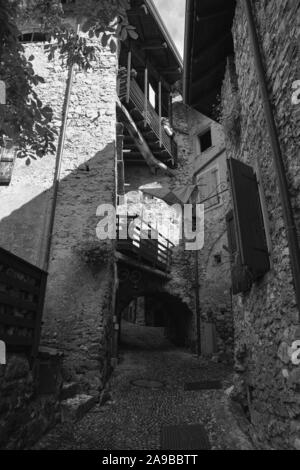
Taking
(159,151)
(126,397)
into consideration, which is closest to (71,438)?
(126,397)

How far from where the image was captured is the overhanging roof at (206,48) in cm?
568

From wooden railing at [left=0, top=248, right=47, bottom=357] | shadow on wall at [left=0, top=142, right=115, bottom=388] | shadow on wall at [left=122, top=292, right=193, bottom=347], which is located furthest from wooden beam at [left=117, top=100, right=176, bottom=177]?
wooden railing at [left=0, top=248, right=47, bottom=357]

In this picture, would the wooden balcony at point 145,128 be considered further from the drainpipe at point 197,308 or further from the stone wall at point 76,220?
the drainpipe at point 197,308

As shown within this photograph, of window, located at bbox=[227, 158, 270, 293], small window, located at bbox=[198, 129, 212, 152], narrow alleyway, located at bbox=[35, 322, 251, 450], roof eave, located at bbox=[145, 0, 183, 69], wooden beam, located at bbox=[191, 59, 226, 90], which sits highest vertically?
roof eave, located at bbox=[145, 0, 183, 69]

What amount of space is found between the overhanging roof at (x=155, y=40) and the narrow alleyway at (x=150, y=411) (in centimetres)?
1083

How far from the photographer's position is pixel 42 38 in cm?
955

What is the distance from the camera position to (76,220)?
7.26 meters

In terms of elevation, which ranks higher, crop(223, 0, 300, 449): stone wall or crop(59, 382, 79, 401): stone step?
crop(223, 0, 300, 449): stone wall

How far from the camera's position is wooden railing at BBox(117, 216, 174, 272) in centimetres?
945

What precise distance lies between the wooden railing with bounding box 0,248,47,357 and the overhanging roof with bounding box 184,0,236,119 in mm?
5601

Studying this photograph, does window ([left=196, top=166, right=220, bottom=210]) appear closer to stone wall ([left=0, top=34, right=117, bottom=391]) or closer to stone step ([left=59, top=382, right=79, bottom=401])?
stone wall ([left=0, top=34, right=117, bottom=391])

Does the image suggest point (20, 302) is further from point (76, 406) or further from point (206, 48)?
point (206, 48)
